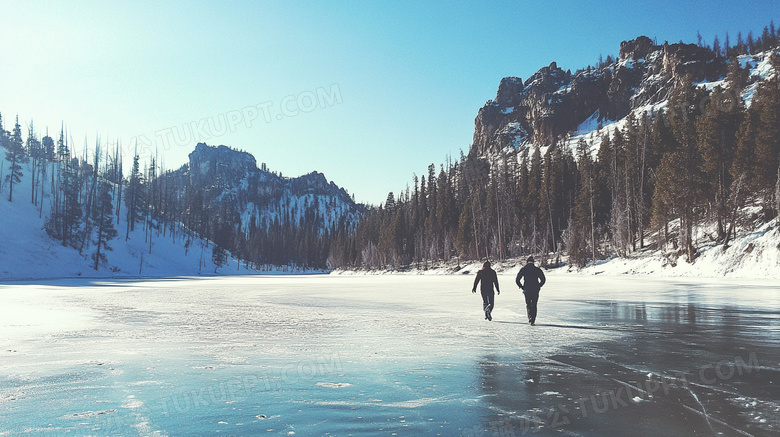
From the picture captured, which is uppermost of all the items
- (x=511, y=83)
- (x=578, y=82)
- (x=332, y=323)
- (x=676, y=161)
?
(x=511, y=83)

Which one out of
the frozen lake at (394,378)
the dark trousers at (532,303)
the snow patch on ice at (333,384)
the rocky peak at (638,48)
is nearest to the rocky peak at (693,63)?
the rocky peak at (638,48)

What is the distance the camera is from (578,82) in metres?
155

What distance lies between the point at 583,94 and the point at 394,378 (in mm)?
166646

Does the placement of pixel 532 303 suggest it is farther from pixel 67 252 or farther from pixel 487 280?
pixel 67 252

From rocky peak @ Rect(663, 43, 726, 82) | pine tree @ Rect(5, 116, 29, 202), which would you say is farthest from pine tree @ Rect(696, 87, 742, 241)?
pine tree @ Rect(5, 116, 29, 202)

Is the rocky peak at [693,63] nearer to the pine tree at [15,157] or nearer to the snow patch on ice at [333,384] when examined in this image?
the snow patch on ice at [333,384]

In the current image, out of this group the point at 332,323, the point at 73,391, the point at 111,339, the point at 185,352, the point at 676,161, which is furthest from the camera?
the point at 676,161

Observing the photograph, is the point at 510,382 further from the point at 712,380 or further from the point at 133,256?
the point at 133,256

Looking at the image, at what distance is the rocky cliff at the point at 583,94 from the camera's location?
129375mm

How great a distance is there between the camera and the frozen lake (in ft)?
14.6

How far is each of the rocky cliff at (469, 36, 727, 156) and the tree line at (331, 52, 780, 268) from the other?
31480 millimetres

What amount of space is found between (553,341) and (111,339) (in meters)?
9.74

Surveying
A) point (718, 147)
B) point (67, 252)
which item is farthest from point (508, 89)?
point (67, 252)

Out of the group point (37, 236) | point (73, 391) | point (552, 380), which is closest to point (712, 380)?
point (552, 380)
